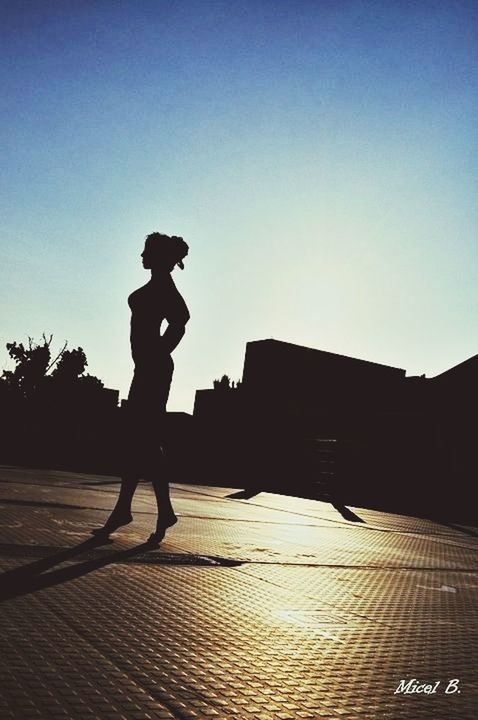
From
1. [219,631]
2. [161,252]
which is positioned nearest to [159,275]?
[161,252]

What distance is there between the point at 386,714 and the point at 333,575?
1.76 m

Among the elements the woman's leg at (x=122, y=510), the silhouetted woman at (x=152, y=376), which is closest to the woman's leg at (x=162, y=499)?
the silhouetted woman at (x=152, y=376)

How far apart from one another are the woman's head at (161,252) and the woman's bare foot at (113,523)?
144cm

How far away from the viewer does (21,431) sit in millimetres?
25375

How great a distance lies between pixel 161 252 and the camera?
144 inches

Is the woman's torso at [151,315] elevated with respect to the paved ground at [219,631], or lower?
elevated

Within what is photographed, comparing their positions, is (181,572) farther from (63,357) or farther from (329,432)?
(63,357)

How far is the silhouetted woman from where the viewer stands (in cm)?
348

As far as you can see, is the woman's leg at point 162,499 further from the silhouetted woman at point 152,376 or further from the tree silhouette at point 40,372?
the tree silhouette at point 40,372

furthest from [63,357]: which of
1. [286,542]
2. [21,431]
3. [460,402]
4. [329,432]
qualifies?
[286,542]

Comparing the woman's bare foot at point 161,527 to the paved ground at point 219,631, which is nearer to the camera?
the paved ground at point 219,631

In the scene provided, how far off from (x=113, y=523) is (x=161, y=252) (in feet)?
5.18

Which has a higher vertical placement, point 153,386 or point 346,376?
point 346,376

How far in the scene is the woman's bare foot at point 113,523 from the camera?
3380mm
